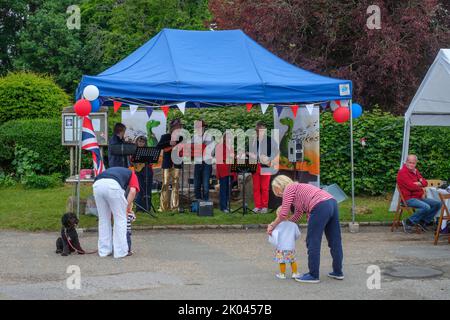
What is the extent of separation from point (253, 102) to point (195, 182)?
329cm

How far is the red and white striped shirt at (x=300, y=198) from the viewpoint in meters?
8.27

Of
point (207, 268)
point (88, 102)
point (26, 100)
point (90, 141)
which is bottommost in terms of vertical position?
point (207, 268)

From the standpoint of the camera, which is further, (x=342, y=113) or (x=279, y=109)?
(x=279, y=109)

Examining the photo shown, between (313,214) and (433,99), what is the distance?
6.55m

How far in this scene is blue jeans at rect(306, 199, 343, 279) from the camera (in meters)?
8.21

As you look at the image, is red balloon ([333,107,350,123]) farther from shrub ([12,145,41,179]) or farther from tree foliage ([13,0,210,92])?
tree foliage ([13,0,210,92])

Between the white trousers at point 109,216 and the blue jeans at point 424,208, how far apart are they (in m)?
5.69

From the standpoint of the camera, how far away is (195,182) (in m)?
15.2

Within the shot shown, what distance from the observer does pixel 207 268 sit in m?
9.52

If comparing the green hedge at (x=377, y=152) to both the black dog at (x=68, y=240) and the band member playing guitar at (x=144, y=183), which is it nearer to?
the band member playing guitar at (x=144, y=183)

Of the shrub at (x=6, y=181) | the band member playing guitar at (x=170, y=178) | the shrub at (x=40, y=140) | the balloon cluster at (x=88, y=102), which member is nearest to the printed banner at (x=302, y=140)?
the band member playing guitar at (x=170, y=178)

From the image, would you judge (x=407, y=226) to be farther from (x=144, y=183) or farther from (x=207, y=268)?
(x=144, y=183)

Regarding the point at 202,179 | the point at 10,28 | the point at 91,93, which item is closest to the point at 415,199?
the point at 202,179

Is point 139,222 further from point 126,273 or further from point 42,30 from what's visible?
point 42,30
